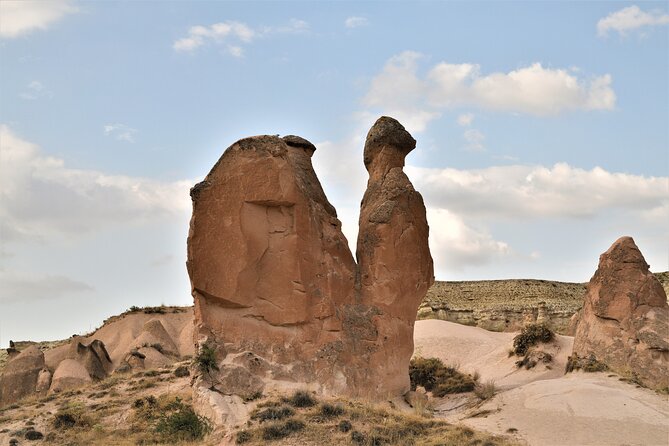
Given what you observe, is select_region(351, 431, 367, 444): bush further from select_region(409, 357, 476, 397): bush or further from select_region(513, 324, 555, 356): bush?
select_region(513, 324, 555, 356): bush

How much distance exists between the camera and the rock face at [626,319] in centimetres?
2145

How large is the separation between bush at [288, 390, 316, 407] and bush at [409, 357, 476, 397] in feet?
23.2

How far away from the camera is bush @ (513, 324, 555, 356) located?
26.2 meters

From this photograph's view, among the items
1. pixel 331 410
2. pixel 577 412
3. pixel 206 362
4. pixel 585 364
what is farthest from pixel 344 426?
pixel 585 364

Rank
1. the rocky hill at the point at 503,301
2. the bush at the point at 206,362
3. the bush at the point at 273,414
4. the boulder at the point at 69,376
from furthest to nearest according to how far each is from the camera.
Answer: the rocky hill at the point at 503,301, the boulder at the point at 69,376, the bush at the point at 206,362, the bush at the point at 273,414

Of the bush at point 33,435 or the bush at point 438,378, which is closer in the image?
the bush at point 33,435

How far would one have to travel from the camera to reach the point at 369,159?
21703 mm

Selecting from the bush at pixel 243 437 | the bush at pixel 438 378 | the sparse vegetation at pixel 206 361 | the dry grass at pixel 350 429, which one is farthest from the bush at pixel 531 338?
the bush at pixel 243 437

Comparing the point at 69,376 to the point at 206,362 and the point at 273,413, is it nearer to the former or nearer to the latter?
the point at 206,362

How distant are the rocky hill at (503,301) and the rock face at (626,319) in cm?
1339

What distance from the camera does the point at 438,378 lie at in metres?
24.0

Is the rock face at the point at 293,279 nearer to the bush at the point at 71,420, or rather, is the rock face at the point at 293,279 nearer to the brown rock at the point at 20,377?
the bush at the point at 71,420

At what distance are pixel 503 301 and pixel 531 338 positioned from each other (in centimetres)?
2175

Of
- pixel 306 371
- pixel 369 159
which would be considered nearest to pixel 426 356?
pixel 369 159
